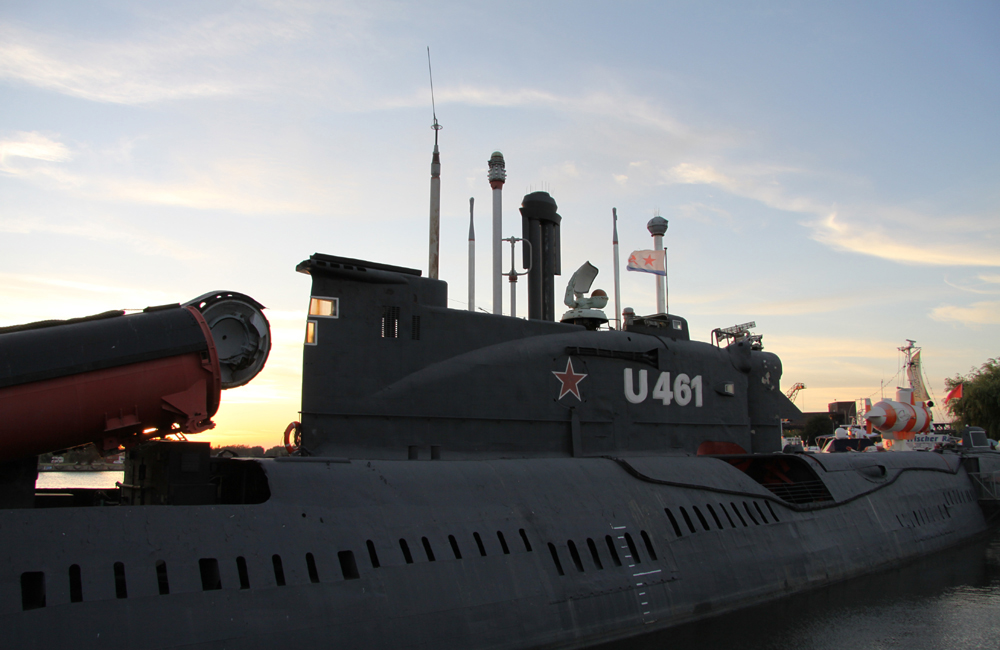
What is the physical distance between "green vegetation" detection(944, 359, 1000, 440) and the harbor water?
48.5 meters

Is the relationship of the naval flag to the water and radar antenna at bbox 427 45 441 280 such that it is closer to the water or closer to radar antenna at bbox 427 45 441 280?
radar antenna at bbox 427 45 441 280

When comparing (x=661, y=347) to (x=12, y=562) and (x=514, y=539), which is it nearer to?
(x=514, y=539)

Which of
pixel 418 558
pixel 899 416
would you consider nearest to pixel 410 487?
pixel 418 558

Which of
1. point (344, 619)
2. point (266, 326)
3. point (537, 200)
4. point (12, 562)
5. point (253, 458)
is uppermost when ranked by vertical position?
point (537, 200)

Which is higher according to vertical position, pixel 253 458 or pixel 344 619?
pixel 253 458

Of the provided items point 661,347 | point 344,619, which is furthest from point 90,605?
point 661,347

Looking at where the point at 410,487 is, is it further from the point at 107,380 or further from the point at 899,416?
the point at 899,416

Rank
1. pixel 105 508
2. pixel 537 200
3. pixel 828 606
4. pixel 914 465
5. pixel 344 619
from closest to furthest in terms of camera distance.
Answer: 1. pixel 105 508
2. pixel 344 619
3. pixel 828 606
4. pixel 537 200
5. pixel 914 465

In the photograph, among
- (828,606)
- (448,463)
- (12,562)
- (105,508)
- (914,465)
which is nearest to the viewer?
(12,562)

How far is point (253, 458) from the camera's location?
33.7 ft

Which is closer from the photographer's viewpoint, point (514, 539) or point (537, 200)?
point (514, 539)

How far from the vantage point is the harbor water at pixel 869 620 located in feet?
39.5

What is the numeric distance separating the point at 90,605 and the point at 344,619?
8.68ft

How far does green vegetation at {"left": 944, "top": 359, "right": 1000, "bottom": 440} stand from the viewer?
58.7m
